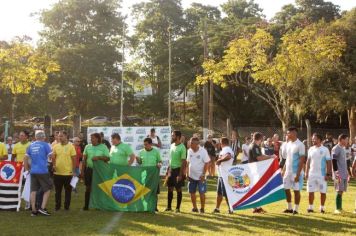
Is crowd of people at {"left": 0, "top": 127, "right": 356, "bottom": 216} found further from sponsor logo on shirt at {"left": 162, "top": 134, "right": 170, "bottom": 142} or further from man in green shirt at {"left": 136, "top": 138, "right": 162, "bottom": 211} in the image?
sponsor logo on shirt at {"left": 162, "top": 134, "right": 170, "bottom": 142}

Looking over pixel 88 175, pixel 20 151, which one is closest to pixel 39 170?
pixel 88 175

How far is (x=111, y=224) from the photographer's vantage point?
34.4 feet

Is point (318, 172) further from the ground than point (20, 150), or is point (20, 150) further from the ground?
point (20, 150)

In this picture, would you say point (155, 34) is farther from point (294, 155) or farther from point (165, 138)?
point (294, 155)

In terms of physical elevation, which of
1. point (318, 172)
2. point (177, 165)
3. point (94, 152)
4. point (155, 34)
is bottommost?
point (318, 172)

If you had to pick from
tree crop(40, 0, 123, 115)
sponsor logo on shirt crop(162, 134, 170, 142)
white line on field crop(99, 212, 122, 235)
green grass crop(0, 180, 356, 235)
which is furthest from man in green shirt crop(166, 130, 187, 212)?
tree crop(40, 0, 123, 115)

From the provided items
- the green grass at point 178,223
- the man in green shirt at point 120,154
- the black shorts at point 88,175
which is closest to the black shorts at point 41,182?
the green grass at point 178,223

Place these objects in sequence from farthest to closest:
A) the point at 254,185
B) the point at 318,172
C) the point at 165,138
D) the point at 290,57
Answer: the point at 290,57
the point at 165,138
the point at 318,172
the point at 254,185

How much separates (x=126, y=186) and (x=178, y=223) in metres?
2.05

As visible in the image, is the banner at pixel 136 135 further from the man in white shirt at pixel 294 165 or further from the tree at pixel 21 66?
the man in white shirt at pixel 294 165

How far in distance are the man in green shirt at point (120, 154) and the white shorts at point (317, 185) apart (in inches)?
165

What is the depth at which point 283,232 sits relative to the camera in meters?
9.64

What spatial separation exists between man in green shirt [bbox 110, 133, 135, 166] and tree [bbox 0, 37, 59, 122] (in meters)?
19.4

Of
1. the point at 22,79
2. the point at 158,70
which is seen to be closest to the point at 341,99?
the point at 22,79
